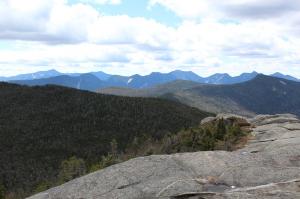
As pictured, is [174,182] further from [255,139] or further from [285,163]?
[255,139]

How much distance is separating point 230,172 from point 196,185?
258cm

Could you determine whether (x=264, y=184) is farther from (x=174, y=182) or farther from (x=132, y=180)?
(x=132, y=180)

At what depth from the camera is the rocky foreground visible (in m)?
18.5

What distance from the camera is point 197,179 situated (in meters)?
20.5

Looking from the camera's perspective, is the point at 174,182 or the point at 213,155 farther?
the point at 213,155

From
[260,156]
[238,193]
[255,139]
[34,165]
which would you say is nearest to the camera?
[238,193]

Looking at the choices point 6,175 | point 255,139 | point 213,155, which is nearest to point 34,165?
point 6,175

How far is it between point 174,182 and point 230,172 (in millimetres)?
3144

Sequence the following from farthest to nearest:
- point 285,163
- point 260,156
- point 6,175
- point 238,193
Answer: point 6,175
point 260,156
point 285,163
point 238,193

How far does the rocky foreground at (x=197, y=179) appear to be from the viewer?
60.8 feet

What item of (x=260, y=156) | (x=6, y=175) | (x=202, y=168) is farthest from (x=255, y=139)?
(x=6, y=175)

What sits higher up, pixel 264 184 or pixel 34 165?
pixel 264 184

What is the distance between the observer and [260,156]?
2489 cm

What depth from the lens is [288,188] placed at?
60.1 feet
